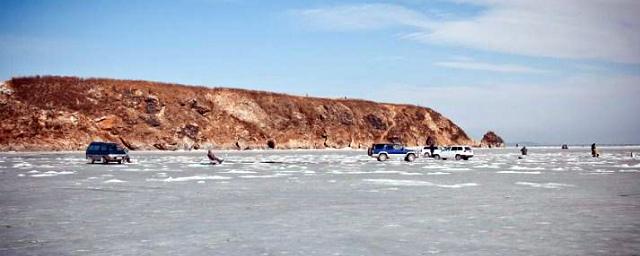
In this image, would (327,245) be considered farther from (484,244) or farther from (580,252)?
(580,252)

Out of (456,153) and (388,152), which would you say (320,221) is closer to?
(388,152)

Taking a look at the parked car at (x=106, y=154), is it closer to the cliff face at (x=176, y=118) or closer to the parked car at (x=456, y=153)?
the parked car at (x=456, y=153)

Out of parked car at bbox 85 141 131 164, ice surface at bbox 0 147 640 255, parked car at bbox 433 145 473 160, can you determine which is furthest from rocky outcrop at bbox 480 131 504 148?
ice surface at bbox 0 147 640 255

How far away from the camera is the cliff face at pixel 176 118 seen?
87.1 metres

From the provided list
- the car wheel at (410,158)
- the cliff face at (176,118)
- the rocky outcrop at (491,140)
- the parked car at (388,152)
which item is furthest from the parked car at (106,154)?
the rocky outcrop at (491,140)

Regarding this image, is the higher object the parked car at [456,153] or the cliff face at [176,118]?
the cliff face at [176,118]

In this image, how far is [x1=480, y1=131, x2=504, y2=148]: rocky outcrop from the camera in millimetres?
157625

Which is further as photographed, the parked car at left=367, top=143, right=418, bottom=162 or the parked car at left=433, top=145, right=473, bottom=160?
the parked car at left=433, top=145, right=473, bottom=160

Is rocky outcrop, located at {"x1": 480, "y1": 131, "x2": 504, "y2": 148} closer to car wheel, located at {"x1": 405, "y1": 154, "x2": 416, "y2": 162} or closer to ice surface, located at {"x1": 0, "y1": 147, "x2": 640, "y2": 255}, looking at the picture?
car wheel, located at {"x1": 405, "y1": 154, "x2": 416, "y2": 162}

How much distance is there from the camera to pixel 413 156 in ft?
169

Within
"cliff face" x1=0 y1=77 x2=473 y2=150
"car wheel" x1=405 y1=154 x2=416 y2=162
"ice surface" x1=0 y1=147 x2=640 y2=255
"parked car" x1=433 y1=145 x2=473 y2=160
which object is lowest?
"ice surface" x1=0 y1=147 x2=640 y2=255

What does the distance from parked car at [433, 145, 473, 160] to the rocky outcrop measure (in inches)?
4103

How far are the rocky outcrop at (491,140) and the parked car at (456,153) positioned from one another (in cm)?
10421

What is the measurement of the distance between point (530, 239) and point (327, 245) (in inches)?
135
